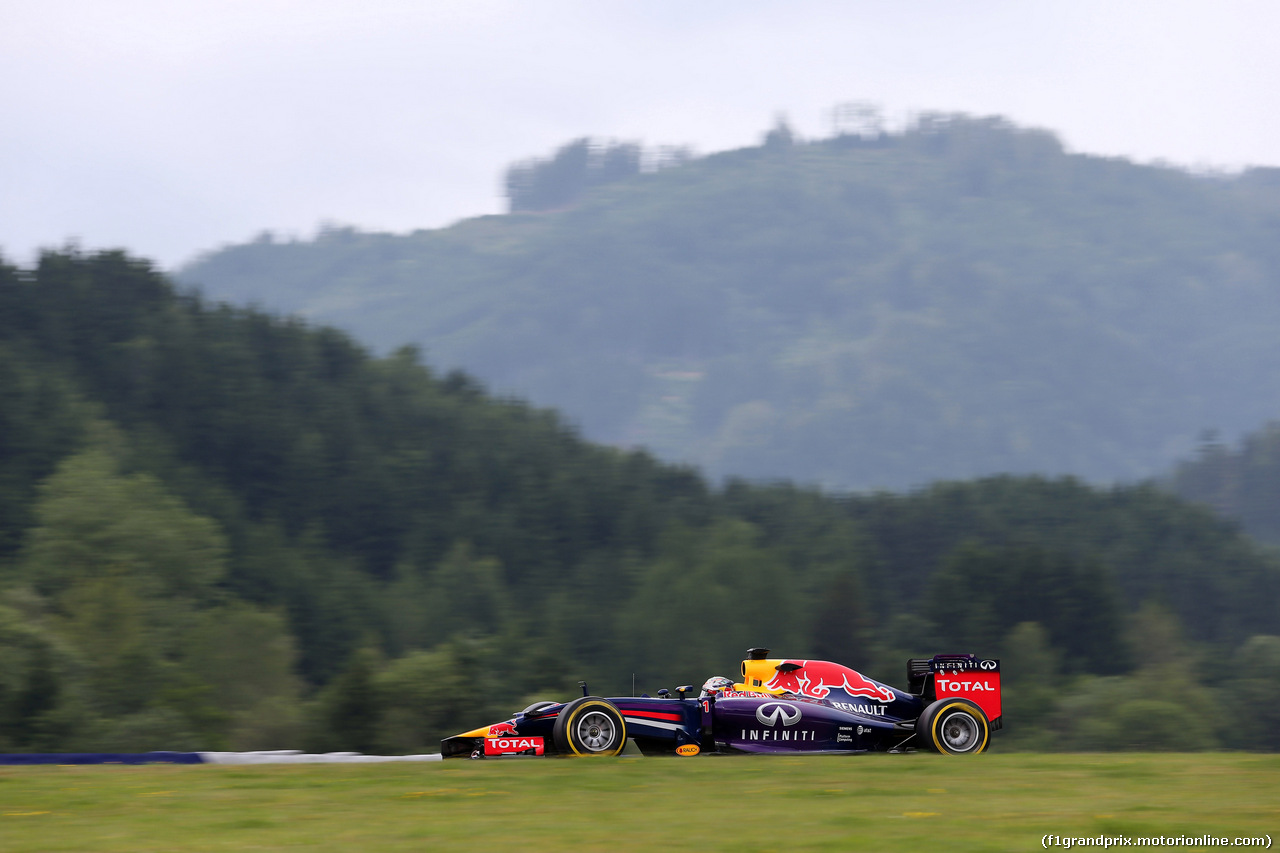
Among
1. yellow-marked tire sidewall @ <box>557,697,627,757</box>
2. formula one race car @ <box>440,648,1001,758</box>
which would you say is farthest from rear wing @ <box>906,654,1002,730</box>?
yellow-marked tire sidewall @ <box>557,697,627,757</box>

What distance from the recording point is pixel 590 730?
51.8 ft

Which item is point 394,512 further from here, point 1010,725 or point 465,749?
point 465,749

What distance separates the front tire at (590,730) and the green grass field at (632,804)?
0.60 meters

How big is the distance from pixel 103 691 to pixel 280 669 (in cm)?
1259

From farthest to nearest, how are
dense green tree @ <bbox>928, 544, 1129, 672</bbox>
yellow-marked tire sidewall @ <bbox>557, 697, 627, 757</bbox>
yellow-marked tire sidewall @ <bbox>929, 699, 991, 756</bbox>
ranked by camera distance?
dense green tree @ <bbox>928, 544, 1129, 672</bbox>
yellow-marked tire sidewall @ <bbox>929, 699, 991, 756</bbox>
yellow-marked tire sidewall @ <bbox>557, 697, 627, 757</bbox>

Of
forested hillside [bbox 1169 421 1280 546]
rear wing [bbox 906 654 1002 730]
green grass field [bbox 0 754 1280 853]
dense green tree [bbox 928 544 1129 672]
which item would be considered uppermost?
forested hillside [bbox 1169 421 1280 546]

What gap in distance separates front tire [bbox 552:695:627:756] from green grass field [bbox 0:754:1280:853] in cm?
60

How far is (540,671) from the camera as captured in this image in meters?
58.9

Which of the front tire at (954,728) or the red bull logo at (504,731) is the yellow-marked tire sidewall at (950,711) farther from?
the red bull logo at (504,731)

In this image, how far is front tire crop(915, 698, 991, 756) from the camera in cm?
1675

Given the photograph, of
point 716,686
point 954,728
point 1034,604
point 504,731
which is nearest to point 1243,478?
point 1034,604

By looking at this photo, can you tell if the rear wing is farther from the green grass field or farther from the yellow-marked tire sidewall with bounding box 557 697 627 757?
the yellow-marked tire sidewall with bounding box 557 697 627 757

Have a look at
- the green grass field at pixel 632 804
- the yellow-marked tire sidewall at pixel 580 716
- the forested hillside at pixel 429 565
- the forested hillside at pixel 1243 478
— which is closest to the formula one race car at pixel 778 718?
the yellow-marked tire sidewall at pixel 580 716

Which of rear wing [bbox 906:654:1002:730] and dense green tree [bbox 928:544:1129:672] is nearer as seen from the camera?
rear wing [bbox 906:654:1002:730]
